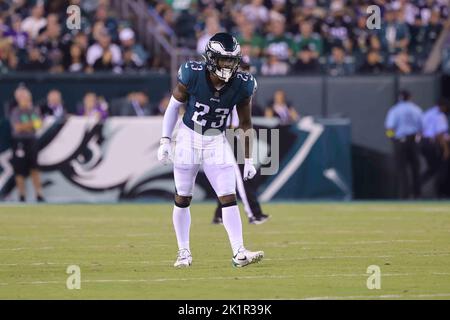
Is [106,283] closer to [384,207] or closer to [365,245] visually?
[365,245]

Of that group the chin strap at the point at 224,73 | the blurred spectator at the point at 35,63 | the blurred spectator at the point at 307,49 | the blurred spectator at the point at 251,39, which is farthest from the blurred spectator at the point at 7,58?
the chin strap at the point at 224,73

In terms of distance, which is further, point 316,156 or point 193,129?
point 316,156

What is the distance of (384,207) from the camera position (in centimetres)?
1873

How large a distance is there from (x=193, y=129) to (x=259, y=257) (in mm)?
1260

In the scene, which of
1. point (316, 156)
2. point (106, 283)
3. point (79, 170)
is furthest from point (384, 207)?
point (106, 283)

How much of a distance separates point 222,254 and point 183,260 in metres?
1.16

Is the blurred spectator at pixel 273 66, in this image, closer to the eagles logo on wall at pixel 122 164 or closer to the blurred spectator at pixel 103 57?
the eagles logo on wall at pixel 122 164

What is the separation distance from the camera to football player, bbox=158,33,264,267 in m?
10.5

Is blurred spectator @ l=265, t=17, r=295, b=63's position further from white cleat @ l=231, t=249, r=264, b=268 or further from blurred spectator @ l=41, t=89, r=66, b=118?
white cleat @ l=231, t=249, r=264, b=268

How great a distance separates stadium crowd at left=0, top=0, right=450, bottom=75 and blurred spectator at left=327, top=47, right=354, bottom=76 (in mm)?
19

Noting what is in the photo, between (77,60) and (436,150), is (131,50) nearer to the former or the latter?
(77,60)

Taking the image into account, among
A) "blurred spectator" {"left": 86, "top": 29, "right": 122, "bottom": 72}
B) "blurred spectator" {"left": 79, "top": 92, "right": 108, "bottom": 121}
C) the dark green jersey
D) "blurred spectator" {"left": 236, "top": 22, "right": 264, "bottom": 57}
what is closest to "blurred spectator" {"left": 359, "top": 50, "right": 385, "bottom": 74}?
"blurred spectator" {"left": 236, "top": 22, "right": 264, "bottom": 57}

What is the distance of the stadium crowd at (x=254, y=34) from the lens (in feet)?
71.8

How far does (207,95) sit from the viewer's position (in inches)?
416
